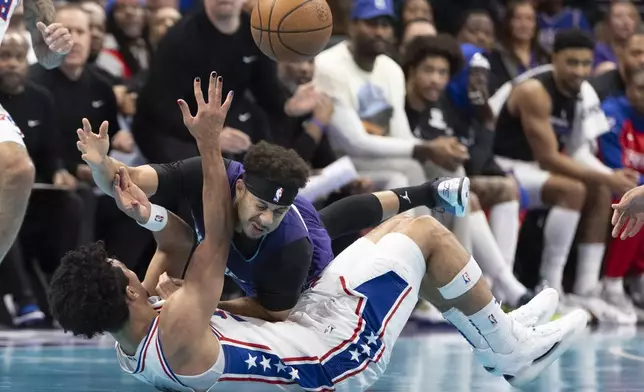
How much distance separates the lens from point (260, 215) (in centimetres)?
451

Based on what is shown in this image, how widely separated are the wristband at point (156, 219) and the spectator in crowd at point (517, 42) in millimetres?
5911

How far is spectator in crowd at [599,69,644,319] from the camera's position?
941cm

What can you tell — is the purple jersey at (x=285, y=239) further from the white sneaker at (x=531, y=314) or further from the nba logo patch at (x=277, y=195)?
the white sneaker at (x=531, y=314)

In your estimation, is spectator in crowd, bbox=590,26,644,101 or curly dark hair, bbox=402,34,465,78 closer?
curly dark hair, bbox=402,34,465,78

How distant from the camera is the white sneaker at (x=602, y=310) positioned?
29.1 feet

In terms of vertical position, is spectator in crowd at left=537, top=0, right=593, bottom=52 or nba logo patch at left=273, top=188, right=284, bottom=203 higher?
nba logo patch at left=273, top=188, right=284, bottom=203

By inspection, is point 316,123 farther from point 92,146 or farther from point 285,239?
point 92,146

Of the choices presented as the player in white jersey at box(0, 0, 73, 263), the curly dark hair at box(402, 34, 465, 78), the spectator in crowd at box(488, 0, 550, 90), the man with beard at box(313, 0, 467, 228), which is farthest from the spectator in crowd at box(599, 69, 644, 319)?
the player in white jersey at box(0, 0, 73, 263)

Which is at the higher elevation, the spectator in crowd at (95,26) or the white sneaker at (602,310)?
the spectator in crowd at (95,26)

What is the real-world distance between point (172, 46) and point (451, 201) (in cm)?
254

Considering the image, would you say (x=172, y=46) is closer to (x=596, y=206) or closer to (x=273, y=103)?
(x=273, y=103)

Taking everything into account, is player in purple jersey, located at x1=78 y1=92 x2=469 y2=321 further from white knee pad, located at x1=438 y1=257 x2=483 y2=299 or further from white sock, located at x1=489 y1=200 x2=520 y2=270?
white sock, located at x1=489 y1=200 x2=520 y2=270

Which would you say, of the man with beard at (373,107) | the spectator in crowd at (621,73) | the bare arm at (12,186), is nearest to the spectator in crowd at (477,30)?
the spectator in crowd at (621,73)

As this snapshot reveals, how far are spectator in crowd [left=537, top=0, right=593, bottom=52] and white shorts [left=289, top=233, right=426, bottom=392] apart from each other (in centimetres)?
687
